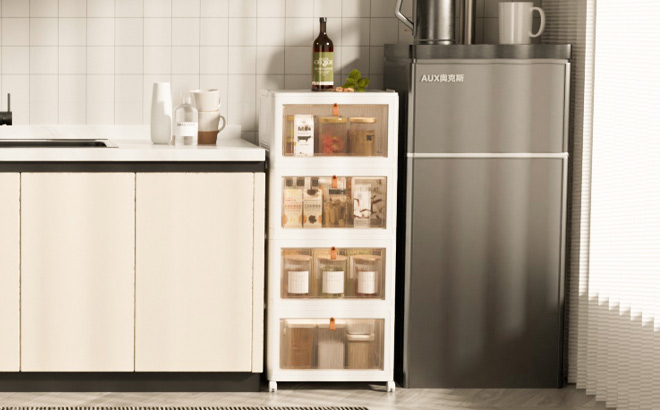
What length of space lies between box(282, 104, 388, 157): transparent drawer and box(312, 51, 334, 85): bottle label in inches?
5.4

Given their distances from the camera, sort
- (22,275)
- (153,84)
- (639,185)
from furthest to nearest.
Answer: (153,84) < (22,275) < (639,185)

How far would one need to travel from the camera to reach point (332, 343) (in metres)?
3.86

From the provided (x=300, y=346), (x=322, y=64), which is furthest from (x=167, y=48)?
(x=300, y=346)

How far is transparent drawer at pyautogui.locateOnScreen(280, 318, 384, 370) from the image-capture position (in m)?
3.84

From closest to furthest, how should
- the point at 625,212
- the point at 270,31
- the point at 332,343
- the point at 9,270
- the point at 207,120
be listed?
the point at 625,212, the point at 9,270, the point at 332,343, the point at 207,120, the point at 270,31

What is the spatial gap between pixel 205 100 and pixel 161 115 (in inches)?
7.4

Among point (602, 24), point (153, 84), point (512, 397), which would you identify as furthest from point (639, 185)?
point (153, 84)

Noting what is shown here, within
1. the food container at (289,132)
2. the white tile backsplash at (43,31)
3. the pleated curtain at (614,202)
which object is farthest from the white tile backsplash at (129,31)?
the pleated curtain at (614,202)

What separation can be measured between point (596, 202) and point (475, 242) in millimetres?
474

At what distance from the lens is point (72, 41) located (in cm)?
423

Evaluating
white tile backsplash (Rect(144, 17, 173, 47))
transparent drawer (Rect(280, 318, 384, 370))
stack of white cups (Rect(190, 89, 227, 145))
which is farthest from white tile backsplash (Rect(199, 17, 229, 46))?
transparent drawer (Rect(280, 318, 384, 370))

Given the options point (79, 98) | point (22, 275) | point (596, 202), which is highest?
point (79, 98)

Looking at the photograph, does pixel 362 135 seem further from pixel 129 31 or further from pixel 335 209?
pixel 129 31

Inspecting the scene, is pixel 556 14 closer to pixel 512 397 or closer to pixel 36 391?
pixel 512 397
